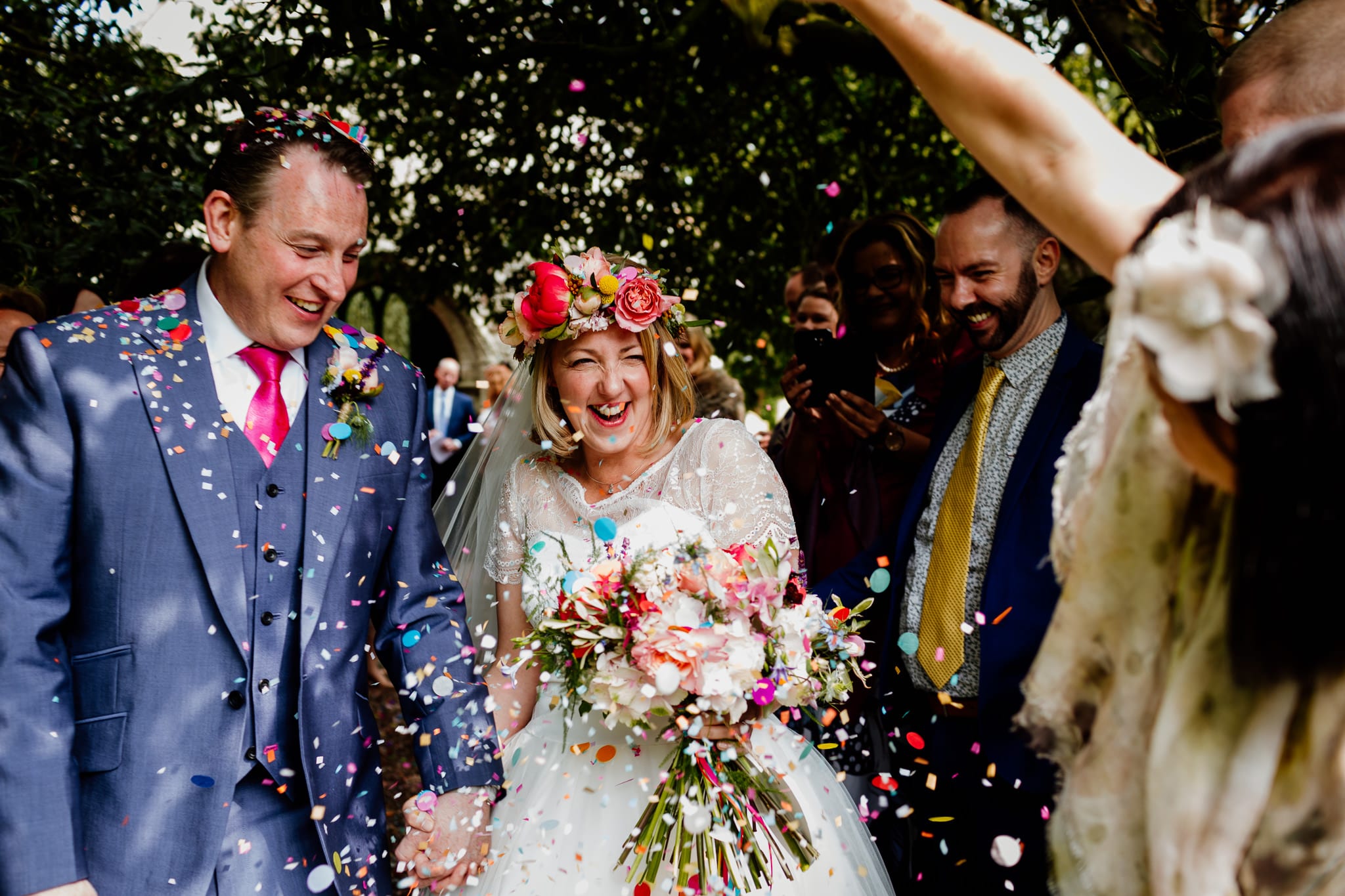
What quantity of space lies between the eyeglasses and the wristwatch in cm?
74

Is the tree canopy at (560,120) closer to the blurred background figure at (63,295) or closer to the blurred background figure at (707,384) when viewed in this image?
the blurred background figure at (63,295)

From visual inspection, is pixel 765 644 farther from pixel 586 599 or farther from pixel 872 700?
pixel 872 700

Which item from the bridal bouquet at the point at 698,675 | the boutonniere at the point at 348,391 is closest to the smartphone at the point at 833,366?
the bridal bouquet at the point at 698,675

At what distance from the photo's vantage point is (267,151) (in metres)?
2.33

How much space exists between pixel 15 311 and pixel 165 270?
533 millimetres

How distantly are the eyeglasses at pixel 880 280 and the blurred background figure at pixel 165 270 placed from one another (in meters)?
2.68

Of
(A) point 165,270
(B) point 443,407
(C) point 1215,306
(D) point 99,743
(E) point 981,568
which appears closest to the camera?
(C) point 1215,306

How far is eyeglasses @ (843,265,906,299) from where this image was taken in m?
3.84

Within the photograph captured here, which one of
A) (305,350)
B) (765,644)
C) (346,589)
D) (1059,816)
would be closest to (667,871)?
(765,644)

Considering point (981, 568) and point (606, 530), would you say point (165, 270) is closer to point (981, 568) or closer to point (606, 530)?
point (606, 530)

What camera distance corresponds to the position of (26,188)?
4207mm

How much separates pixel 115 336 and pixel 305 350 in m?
0.44

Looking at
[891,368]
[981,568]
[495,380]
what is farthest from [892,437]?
[495,380]

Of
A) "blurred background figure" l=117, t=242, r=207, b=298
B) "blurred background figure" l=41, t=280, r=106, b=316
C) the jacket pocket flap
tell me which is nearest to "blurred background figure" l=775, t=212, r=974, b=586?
the jacket pocket flap
